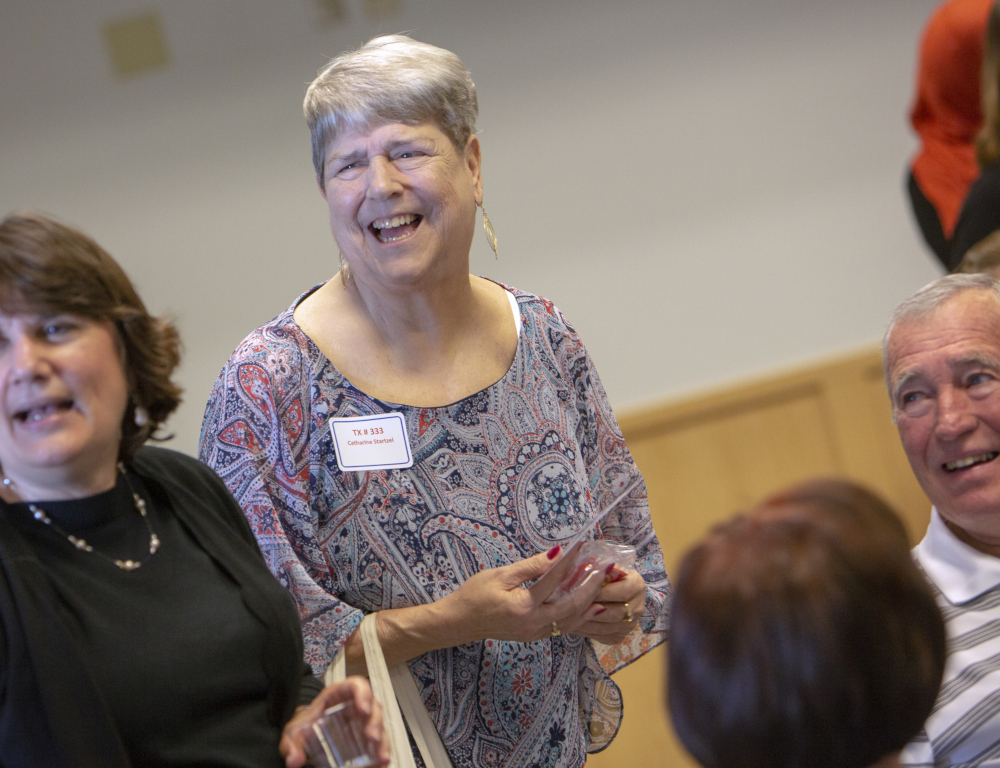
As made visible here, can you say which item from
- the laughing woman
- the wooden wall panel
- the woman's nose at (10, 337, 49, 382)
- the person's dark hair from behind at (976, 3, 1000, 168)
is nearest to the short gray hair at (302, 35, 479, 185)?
→ the laughing woman

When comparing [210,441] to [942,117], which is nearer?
[210,441]

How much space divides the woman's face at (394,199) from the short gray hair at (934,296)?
0.87 meters

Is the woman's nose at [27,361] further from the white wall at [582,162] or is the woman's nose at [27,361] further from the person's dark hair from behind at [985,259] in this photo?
the white wall at [582,162]

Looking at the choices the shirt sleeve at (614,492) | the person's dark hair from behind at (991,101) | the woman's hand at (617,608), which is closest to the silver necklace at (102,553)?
the woman's hand at (617,608)

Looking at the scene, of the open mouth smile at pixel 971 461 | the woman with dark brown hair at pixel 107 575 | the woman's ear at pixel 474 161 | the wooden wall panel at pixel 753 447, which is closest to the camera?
the woman with dark brown hair at pixel 107 575

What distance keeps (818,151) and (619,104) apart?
902 mm

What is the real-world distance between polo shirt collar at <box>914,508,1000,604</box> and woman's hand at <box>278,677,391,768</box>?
3.30ft

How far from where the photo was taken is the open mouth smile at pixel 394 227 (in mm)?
1943

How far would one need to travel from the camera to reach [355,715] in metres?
1.50

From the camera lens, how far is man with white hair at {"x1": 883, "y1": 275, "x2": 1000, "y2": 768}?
5.75ft

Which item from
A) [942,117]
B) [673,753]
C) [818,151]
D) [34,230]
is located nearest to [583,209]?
[818,151]

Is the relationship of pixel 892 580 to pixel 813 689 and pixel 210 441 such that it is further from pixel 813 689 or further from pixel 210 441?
pixel 210 441

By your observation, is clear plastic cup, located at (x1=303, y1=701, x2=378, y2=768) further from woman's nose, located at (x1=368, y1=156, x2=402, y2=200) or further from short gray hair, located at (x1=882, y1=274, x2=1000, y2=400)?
short gray hair, located at (x1=882, y1=274, x2=1000, y2=400)

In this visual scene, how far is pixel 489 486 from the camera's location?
2.00 m
